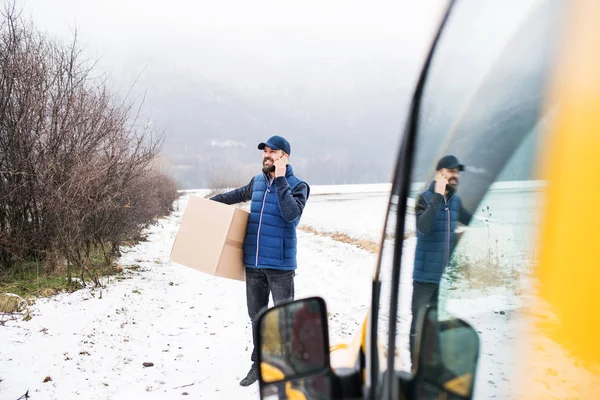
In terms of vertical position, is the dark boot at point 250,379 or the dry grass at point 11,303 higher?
the dry grass at point 11,303

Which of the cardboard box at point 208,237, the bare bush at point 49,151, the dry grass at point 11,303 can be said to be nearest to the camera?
the cardboard box at point 208,237

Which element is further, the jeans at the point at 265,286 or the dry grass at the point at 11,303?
the dry grass at the point at 11,303

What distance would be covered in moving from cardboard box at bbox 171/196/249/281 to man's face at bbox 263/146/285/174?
1.21 ft

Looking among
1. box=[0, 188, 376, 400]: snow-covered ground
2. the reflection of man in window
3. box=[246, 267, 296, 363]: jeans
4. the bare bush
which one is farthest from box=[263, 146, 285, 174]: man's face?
the bare bush

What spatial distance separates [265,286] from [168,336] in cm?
235

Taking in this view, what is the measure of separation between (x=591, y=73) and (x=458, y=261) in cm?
39

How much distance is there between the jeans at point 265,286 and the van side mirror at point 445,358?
83.5 inches

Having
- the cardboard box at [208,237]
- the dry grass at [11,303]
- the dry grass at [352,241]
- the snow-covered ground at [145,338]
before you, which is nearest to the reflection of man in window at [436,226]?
the cardboard box at [208,237]

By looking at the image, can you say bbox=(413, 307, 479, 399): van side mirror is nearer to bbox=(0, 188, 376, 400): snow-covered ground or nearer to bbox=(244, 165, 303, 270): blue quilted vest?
bbox=(244, 165, 303, 270): blue quilted vest

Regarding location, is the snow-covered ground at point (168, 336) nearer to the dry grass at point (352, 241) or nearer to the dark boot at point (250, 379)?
the dark boot at point (250, 379)

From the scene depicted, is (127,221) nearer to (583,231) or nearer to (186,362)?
(186,362)

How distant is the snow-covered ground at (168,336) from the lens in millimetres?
704

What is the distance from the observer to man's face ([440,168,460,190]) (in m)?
0.78

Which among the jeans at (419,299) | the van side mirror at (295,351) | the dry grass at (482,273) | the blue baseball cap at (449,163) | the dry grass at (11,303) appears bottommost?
the dry grass at (11,303)
